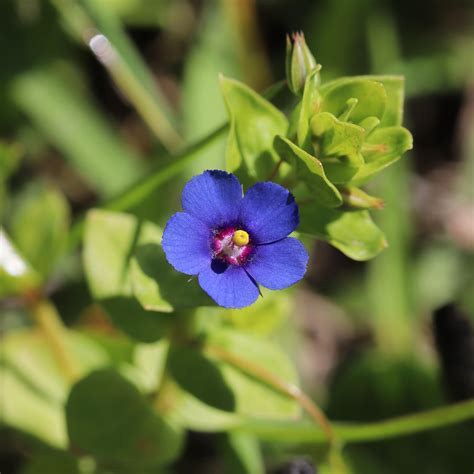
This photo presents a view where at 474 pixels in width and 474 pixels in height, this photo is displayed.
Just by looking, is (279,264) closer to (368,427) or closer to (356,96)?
(356,96)

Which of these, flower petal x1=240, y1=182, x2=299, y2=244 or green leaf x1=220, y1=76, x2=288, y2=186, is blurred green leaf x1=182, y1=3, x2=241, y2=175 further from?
flower petal x1=240, y1=182, x2=299, y2=244

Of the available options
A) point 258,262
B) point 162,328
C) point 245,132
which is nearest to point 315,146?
point 245,132

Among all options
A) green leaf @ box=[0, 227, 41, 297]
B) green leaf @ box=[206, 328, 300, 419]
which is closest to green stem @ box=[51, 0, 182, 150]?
green leaf @ box=[0, 227, 41, 297]

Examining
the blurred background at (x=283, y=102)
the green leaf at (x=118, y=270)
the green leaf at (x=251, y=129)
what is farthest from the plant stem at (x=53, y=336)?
the green leaf at (x=251, y=129)

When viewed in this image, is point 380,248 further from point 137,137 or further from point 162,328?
point 137,137

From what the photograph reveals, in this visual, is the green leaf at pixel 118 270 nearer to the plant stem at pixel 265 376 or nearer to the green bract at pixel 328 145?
the plant stem at pixel 265 376

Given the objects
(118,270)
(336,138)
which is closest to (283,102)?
(118,270)
